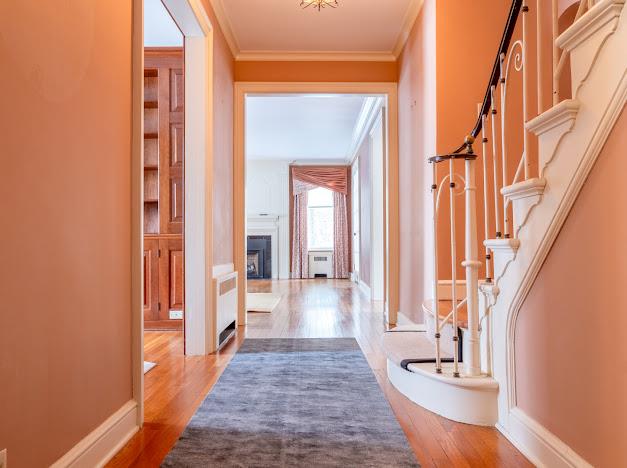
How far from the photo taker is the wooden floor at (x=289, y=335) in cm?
180

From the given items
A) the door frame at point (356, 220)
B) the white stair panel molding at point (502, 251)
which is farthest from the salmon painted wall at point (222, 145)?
the door frame at point (356, 220)

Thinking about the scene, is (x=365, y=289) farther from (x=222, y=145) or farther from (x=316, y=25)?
(x=316, y=25)

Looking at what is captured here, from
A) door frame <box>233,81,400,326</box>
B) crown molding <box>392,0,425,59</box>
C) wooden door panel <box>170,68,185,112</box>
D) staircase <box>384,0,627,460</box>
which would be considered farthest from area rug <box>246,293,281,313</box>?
staircase <box>384,0,627,460</box>

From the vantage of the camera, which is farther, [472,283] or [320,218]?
[320,218]

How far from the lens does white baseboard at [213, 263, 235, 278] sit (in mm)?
3805

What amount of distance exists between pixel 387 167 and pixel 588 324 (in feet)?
11.8

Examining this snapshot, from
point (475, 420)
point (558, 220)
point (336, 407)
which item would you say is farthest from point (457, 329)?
point (558, 220)

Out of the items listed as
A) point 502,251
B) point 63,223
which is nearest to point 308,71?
point 502,251

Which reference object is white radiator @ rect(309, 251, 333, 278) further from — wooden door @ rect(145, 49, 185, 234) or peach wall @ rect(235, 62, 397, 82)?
wooden door @ rect(145, 49, 185, 234)

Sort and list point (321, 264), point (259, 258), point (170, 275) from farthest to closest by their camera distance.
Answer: point (321, 264) < point (259, 258) < point (170, 275)

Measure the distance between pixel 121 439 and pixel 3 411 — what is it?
79 centimetres

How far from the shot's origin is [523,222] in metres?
1.81

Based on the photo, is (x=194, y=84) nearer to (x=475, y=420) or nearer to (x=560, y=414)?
(x=475, y=420)

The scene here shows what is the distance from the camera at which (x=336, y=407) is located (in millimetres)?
2330
